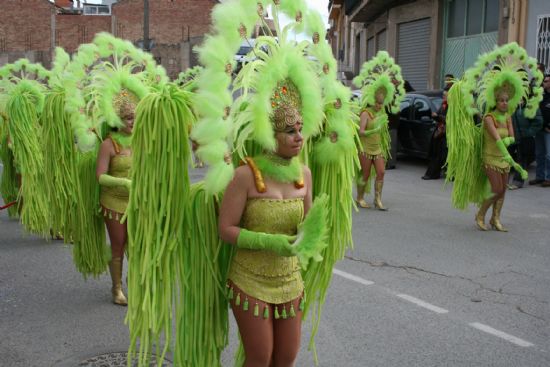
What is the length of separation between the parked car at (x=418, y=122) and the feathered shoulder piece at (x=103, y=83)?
8555mm

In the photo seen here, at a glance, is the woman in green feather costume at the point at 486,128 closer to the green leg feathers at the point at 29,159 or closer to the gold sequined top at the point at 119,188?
Result: the gold sequined top at the point at 119,188

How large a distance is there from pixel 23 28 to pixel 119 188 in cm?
4022

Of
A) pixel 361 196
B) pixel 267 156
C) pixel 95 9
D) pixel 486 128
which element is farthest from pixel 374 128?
pixel 95 9

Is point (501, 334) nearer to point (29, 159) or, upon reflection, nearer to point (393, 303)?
point (393, 303)

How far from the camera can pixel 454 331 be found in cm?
445

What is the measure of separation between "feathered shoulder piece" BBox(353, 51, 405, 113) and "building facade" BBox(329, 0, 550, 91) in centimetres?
639

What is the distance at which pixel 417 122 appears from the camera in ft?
42.7

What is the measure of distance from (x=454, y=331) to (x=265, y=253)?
7.04ft

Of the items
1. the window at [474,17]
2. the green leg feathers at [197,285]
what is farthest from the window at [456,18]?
the green leg feathers at [197,285]

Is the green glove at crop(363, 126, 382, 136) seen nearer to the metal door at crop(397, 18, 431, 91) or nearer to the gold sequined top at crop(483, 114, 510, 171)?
the gold sequined top at crop(483, 114, 510, 171)

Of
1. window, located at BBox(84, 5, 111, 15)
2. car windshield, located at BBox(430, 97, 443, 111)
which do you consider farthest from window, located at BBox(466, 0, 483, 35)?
window, located at BBox(84, 5, 111, 15)

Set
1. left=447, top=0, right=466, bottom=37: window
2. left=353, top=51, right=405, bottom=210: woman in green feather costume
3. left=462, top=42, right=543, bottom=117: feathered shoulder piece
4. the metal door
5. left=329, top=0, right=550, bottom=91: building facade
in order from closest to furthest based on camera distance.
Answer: left=462, top=42, right=543, bottom=117: feathered shoulder piece < left=353, top=51, right=405, bottom=210: woman in green feather costume < left=329, top=0, right=550, bottom=91: building facade < left=447, top=0, right=466, bottom=37: window < the metal door

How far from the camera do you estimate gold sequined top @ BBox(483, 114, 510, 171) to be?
7207mm

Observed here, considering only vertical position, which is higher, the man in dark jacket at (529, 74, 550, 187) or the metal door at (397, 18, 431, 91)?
the metal door at (397, 18, 431, 91)
